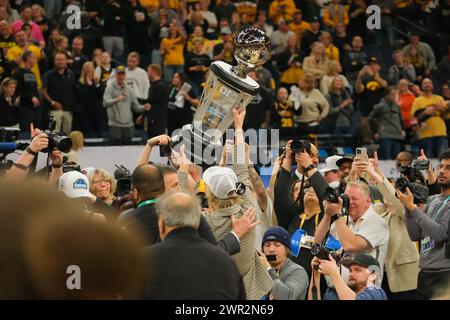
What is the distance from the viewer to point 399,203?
25.3 feet

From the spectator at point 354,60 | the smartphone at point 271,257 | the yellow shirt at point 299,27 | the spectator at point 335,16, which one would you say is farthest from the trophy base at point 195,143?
the spectator at point 335,16

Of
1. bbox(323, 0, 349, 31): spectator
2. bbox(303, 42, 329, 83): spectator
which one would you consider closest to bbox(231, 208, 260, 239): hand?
bbox(303, 42, 329, 83): spectator

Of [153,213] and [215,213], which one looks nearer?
[153,213]

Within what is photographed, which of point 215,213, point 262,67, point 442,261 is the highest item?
point 262,67

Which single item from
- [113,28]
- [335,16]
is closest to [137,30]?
[113,28]

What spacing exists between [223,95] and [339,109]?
8.92 metres

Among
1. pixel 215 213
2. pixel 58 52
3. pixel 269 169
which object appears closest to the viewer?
pixel 215 213

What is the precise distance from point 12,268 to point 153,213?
9.35ft

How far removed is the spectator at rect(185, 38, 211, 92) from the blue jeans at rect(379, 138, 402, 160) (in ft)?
9.22

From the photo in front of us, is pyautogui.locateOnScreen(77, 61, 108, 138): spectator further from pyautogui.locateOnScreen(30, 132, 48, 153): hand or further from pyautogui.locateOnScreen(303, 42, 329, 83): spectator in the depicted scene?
pyautogui.locateOnScreen(30, 132, 48, 153): hand
